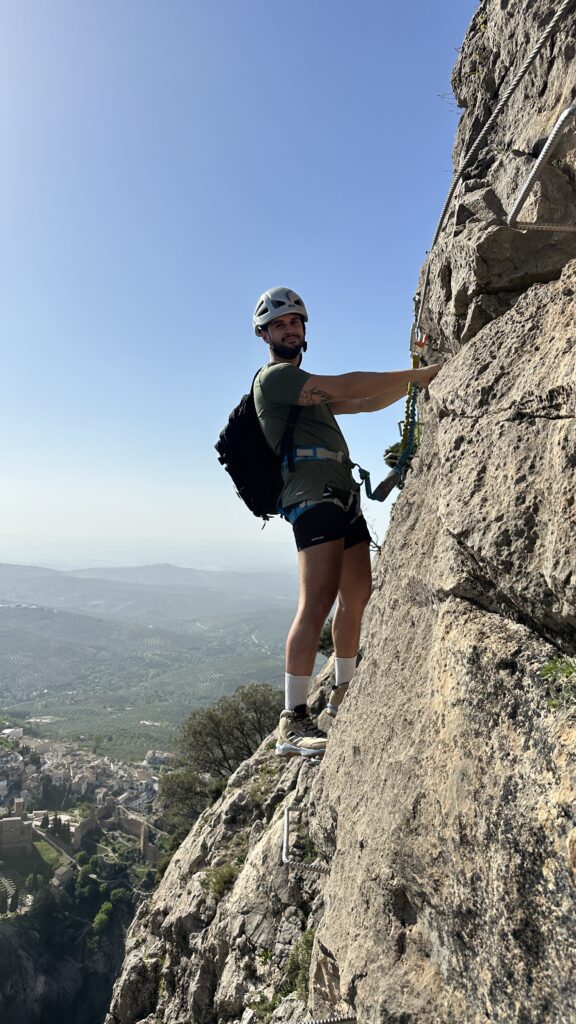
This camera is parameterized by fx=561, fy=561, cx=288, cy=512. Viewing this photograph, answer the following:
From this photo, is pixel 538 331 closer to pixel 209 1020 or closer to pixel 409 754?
pixel 409 754

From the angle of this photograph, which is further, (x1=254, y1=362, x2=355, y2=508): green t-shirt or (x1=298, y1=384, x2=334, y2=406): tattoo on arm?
(x1=254, y1=362, x2=355, y2=508): green t-shirt

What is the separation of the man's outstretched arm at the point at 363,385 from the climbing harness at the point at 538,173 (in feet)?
4.09

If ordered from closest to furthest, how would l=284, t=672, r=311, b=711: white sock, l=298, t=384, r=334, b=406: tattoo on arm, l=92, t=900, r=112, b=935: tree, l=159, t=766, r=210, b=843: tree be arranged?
l=298, t=384, r=334, b=406: tattoo on arm → l=284, t=672, r=311, b=711: white sock → l=159, t=766, r=210, b=843: tree → l=92, t=900, r=112, b=935: tree

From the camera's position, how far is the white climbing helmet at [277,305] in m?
5.16

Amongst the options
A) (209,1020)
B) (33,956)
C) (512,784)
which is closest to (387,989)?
(512,784)

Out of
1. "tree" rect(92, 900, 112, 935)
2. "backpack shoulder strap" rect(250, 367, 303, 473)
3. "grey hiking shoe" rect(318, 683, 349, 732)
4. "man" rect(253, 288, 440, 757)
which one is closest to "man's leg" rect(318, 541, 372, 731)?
"grey hiking shoe" rect(318, 683, 349, 732)

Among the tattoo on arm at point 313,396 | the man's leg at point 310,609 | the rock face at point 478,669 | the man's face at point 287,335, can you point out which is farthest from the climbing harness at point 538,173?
the man's leg at point 310,609

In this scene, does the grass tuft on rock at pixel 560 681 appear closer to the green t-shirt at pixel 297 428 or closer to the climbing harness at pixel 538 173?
the climbing harness at pixel 538 173

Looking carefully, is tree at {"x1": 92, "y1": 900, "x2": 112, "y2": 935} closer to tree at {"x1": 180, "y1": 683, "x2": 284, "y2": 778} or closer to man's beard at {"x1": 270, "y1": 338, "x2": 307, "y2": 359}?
tree at {"x1": 180, "y1": 683, "x2": 284, "y2": 778}

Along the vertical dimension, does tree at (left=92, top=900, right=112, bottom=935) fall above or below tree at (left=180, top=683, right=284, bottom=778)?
below

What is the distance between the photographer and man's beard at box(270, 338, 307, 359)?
5211 millimetres

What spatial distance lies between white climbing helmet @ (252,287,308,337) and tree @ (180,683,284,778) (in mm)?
24058

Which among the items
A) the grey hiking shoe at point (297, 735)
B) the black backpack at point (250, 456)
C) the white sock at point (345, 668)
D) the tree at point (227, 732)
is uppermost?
the black backpack at point (250, 456)

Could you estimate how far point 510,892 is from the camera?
226 cm
